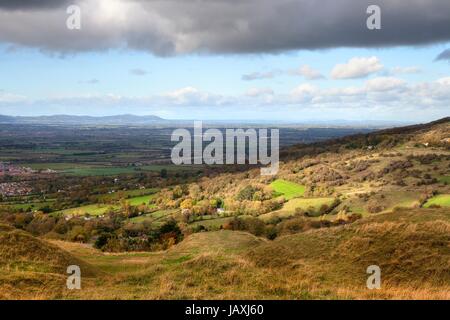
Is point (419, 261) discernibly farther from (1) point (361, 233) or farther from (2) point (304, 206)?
(2) point (304, 206)

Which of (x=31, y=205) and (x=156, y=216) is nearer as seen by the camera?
(x=156, y=216)

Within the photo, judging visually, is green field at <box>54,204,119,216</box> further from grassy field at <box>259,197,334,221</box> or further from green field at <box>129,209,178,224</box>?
grassy field at <box>259,197,334,221</box>

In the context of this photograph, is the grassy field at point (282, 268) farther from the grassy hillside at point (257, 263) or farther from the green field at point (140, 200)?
the green field at point (140, 200)

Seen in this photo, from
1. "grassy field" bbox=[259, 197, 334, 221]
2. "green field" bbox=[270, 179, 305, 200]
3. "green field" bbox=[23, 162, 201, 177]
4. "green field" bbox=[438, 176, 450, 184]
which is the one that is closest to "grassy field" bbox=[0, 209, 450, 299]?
"grassy field" bbox=[259, 197, 334, 221]

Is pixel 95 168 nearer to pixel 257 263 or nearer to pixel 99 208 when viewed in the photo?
pixel 99 208

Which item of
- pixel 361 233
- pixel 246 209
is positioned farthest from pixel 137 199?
pixel 361 233

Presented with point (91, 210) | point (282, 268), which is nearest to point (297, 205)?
point (91, 210)

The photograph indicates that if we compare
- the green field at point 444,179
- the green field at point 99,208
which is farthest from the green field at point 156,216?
the green field at point 444,179
